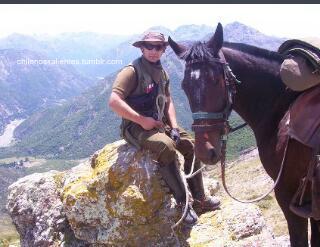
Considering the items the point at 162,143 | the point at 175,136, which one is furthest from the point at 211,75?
the point at 175,136

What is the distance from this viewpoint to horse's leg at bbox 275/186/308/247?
5.84 meters

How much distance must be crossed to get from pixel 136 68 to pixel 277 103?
129 inches

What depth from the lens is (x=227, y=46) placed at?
6039mm

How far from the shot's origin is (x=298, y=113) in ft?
17.6

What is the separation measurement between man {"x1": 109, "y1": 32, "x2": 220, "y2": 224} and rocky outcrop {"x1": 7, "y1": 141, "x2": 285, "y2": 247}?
16.9 inches

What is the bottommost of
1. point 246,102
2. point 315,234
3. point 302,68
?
point 315,234

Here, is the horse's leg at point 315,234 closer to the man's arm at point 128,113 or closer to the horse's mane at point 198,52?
the horse's mane at point 198,52

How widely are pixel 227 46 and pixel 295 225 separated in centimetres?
283

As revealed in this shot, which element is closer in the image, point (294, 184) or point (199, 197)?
point (294, 184)

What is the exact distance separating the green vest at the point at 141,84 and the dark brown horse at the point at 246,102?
2.43 meters

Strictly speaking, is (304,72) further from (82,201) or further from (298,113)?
(82,201)

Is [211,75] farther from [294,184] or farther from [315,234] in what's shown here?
[315,234]

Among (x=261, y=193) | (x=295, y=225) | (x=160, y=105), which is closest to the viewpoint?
(x=295, y=225)

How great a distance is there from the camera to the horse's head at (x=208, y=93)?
17.5 feet
